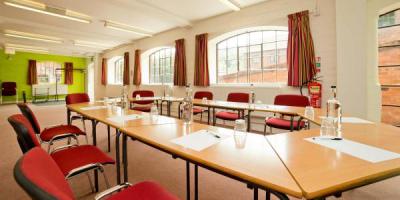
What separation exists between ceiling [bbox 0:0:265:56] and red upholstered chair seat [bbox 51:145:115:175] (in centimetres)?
394

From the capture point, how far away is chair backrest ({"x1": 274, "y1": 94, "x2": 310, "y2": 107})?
128 inches

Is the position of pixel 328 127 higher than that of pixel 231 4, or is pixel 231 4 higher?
pixel 231 4

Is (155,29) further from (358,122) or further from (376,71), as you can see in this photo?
(358,122)

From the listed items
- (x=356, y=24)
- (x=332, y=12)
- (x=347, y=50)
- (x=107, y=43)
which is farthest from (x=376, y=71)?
(x=107, y=43)

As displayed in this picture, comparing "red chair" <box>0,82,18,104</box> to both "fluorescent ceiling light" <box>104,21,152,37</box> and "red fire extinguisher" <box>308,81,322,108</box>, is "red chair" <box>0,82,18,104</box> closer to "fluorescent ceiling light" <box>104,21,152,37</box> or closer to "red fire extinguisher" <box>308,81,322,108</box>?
"fluorescent ceiling light" <box>104,21,152,37</box>

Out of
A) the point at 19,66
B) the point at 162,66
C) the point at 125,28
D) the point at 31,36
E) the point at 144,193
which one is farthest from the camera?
the point at 19,66

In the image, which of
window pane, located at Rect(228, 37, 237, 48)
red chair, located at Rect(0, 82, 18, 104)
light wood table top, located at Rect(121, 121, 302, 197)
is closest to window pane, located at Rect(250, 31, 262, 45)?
window pane, located at Rect(228, 37, 237, 48)

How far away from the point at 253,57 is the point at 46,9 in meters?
5.36

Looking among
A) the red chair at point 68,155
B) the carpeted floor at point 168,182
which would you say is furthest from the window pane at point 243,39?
the red chair at point 68,155

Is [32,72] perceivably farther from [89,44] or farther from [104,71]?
[89,44]

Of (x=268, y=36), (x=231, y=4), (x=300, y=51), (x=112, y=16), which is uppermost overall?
(x=112, y=16)

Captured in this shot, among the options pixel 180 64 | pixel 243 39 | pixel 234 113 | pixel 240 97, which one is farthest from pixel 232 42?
pixel 234 113

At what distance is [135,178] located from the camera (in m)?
2.33

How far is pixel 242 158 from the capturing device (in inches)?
40.2
